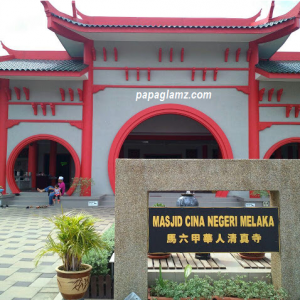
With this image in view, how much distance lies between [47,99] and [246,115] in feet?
27.6

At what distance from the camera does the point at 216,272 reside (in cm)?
403

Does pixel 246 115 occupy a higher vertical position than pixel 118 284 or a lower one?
higher

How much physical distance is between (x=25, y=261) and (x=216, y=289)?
3.56 metres

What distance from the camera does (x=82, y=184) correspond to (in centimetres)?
1233

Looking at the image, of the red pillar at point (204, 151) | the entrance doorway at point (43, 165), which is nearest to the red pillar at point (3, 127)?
the entrance doorway at point (43, 165)

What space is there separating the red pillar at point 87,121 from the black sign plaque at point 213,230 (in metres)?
9.06

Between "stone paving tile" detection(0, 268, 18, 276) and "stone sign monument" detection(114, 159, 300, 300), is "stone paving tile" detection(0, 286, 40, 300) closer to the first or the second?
"stone paving tile" detection(0, 268, 18, 276)

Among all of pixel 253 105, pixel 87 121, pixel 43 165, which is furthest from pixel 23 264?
pixel 43 165

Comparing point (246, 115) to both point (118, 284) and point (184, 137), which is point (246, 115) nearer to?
point (184, 137)

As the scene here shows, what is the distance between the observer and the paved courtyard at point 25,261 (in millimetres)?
4160

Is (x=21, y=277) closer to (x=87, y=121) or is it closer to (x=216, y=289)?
(x=216, y=289)

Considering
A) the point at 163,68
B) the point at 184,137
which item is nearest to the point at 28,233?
the point at 163,68

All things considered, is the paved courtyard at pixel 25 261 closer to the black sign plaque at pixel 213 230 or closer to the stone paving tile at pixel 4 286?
the stone paving tile at pixel 4 286

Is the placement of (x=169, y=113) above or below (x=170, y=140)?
above
